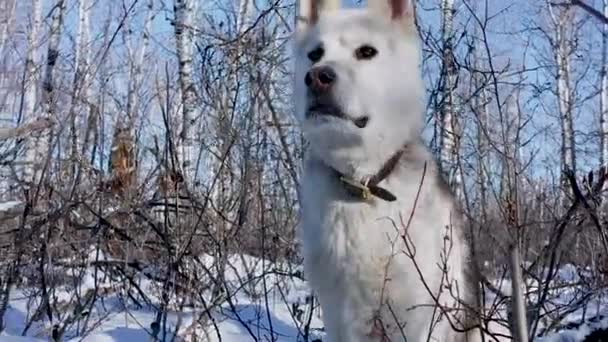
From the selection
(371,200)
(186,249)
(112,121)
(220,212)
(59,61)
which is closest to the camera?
(371,200)

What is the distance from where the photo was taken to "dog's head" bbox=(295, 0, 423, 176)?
131 inches

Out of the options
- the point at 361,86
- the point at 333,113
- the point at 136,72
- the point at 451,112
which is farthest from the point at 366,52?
the point at 136,72

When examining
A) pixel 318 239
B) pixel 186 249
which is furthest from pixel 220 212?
pixel 318 239

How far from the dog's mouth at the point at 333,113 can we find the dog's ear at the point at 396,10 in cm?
54

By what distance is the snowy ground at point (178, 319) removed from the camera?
14.3 feet

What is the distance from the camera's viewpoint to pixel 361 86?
3.36 metres

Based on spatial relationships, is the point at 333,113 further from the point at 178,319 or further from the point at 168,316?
the point at 168,316

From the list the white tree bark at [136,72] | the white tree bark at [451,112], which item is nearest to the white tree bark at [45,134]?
the white tree bark at [136,72]

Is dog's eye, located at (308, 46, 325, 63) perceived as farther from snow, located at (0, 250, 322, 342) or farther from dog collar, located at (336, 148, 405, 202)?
snow, located at (0, 250, 322, 342)

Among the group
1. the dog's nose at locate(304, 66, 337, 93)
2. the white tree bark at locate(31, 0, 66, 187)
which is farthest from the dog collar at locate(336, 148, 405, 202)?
the white tree bark at locate(31, 0, 66, 187)

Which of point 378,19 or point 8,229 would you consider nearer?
point 378,19

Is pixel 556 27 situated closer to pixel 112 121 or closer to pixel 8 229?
pixel 112 121

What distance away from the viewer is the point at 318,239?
336 cm

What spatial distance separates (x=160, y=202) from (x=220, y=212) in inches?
24.1
